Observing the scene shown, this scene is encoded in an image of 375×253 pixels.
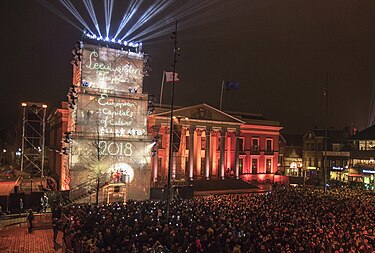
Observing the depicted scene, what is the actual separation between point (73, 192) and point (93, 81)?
1182 centimetres

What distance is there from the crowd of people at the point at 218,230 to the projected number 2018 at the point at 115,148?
12954 mm

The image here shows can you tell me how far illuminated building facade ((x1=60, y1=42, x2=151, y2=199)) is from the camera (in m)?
35.1

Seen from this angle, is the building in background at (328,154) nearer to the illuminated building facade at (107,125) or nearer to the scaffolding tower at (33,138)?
the illuminated building facade at (107,125)

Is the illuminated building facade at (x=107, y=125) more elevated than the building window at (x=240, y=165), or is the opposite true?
the illuminated building facade at (x=107, y=125)

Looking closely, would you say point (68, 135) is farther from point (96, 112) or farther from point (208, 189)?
point (208, 189)

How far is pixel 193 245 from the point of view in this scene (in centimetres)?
1494

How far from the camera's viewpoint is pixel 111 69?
37688 millimetres

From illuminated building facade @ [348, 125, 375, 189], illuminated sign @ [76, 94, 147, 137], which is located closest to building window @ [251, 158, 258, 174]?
illuminated building facade @ [348, 125, 375, 189]

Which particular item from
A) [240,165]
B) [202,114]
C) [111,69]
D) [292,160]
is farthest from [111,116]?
[292,160]

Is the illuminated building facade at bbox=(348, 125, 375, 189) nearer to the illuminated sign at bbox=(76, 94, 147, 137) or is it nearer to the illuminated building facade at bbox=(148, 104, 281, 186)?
the illuminated building facade at bbox=(148, 104, 281, 186)

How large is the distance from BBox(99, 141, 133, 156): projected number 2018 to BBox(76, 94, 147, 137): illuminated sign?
3.24 ft

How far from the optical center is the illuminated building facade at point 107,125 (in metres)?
35.1

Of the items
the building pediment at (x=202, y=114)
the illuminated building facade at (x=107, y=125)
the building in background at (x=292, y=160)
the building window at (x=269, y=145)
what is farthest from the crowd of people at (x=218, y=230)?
the building in background at (x=292, y=160)

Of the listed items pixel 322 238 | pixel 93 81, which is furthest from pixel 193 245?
pixel 93 81
